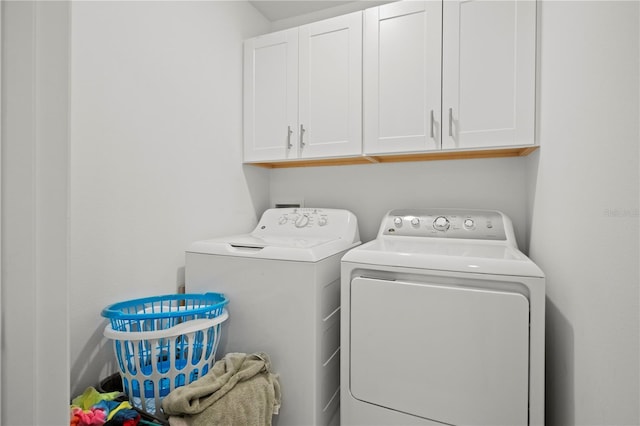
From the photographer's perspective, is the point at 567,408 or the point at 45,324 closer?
the point at 45,324

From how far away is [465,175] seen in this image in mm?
1898

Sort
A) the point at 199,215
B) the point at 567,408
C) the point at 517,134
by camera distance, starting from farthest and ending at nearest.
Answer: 1. the point at 199,215
2. the point at 517,134
3. the point at 567,408

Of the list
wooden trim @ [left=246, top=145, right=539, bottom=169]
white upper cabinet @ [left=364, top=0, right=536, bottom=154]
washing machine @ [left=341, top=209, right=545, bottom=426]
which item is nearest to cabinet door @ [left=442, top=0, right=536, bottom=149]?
white upper cabinet @ [left=364, top=0, right=536, bottom=154]

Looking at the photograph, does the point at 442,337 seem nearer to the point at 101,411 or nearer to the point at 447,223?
the point at 447,223

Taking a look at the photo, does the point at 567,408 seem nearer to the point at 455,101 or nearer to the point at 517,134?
the point at 517,134

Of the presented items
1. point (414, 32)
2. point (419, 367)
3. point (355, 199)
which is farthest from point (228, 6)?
point (419, 367)

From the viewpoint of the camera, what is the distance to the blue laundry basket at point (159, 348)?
1135mm

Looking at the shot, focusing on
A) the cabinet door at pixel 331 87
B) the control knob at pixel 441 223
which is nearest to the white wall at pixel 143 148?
the cabinet door at pixel 331 87

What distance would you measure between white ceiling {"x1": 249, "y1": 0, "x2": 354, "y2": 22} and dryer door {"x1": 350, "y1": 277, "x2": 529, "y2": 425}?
1.87 metres

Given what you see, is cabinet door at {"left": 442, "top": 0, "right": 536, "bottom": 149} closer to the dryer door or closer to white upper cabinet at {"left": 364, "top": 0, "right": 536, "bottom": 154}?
white upper cabinet at {"left": 364, "top": 0, "right": 536, "bottom": 154}

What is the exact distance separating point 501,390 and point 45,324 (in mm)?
1306

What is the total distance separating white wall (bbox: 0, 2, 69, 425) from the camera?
0.46 m

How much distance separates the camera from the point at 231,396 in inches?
44.1

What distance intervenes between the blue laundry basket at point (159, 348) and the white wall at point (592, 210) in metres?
1.23
